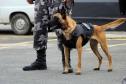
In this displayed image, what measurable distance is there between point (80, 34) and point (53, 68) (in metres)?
1.21

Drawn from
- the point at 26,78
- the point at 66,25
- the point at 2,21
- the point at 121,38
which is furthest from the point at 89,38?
the point at 2,21

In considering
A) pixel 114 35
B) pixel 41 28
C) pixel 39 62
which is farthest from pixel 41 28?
pixel 114 35

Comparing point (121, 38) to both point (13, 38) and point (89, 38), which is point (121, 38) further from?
point (89, 38)

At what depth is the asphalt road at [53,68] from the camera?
860 cm

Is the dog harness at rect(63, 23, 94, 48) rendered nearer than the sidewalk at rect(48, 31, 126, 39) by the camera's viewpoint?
Yes

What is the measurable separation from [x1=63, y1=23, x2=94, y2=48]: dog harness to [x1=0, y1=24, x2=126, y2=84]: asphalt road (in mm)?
520

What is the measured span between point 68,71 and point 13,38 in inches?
323

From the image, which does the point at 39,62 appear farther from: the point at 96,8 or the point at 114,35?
the point at 96,8

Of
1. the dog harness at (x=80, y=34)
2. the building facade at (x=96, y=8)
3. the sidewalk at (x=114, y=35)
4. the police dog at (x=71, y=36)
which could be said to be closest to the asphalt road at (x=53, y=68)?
the police dog at (x=71, y=36)

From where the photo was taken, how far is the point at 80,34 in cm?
891

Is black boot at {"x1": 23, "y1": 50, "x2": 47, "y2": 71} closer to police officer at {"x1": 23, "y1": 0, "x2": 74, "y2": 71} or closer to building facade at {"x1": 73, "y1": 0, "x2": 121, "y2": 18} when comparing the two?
police officer at {"x1": 23, "y1": 0, "x2": 74, "y2": 71}

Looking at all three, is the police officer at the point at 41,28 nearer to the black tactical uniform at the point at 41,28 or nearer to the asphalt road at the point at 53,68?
the black tactical uniform at the point at 41,28

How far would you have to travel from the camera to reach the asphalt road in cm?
860

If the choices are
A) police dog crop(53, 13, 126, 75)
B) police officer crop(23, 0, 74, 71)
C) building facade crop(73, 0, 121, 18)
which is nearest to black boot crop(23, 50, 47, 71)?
police officer crop(23, 0, 74, 71)
